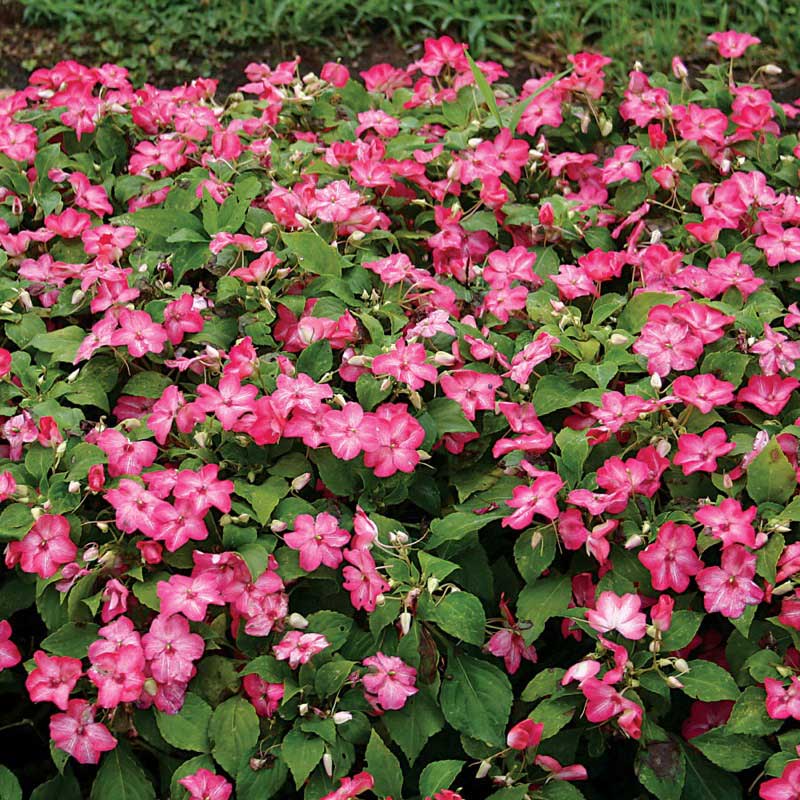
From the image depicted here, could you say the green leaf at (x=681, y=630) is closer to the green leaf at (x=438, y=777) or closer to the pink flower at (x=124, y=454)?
the green leaf at (x=438, y=777)

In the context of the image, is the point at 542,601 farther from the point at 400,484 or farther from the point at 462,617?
the point at 400,484

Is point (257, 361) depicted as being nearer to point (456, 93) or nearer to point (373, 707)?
point (373, 707)

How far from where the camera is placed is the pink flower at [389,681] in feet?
5.86

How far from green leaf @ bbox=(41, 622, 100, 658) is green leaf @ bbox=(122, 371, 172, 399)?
0.46 metres

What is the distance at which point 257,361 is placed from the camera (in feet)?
6.56

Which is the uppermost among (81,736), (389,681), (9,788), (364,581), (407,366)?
(407,366)

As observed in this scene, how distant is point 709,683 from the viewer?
1765 mm

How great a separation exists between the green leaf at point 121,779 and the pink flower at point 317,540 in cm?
44

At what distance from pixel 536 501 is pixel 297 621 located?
450mm

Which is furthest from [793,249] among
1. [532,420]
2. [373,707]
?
[373,707]

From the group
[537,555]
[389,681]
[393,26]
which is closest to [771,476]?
[537,555]

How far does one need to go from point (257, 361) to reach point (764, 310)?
1008mm

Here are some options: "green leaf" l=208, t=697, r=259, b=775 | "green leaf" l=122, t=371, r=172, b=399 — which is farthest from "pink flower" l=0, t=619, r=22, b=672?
"green leaf" l=122, t=371, r=172, b=399

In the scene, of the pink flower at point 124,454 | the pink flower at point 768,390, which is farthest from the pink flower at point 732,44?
the pink flower at point 124,454
